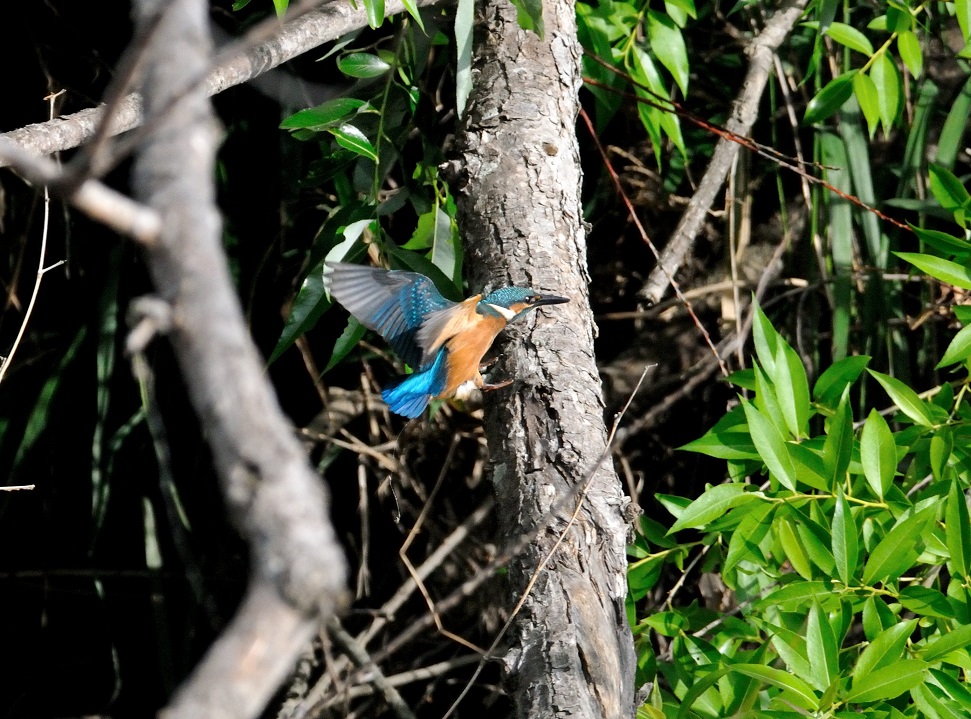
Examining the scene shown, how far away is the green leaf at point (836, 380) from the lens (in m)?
1.73

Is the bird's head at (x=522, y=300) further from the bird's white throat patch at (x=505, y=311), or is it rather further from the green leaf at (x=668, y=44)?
the green leaf at (x=668, y=44)

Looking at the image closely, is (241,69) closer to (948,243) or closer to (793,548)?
(793,548)

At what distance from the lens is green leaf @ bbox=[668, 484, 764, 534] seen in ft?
4.97

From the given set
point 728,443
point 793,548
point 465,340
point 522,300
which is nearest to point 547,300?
point 522,300

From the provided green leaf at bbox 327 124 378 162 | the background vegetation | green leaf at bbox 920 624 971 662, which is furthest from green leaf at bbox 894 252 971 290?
green leaf at bbox 327 124 378 162

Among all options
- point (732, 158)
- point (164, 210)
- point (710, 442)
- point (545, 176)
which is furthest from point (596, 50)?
point (164, 210)

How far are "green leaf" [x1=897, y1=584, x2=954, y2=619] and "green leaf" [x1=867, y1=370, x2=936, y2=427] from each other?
318 millimetres

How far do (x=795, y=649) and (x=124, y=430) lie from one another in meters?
1.65

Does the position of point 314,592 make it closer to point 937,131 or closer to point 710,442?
point 710,442

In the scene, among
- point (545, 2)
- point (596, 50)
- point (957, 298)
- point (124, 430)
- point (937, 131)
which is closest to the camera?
point (545, 2)

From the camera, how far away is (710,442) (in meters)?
1.66

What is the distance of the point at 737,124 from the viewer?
6.96ft

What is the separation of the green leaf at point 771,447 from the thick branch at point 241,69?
87 centimetres

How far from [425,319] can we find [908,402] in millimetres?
826
